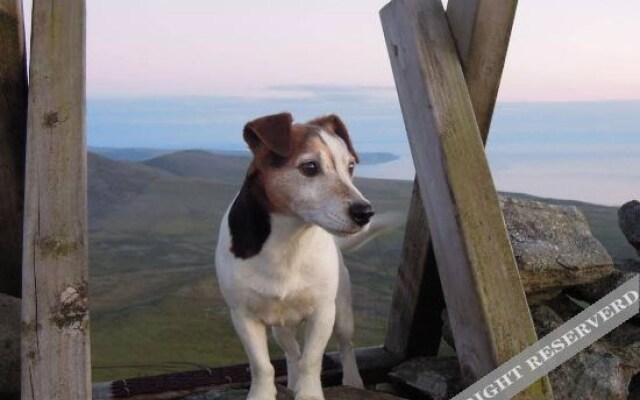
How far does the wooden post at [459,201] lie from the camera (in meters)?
4.32

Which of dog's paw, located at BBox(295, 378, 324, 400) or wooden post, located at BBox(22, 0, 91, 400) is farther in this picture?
dog's paw, located at BBox(295, 378, 324, 400)

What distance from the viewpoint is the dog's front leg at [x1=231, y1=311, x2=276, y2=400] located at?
15.0 ft

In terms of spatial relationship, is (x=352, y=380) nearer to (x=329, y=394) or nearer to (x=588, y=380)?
(x=329, y=394)

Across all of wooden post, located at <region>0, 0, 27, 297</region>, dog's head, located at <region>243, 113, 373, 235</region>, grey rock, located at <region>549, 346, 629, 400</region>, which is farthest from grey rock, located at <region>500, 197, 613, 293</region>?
wooden post, located at <region>0, 0, 27, 297</region>

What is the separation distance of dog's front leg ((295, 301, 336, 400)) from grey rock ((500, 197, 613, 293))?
1.71 metres

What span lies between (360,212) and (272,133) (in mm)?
643

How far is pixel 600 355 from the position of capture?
5637mm

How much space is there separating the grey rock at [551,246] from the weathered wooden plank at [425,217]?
2.21 ft

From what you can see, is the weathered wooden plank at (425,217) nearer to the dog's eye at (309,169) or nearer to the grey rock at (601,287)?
the grey rock at (601,287)

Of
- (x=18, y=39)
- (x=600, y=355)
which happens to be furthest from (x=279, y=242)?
(x=600, y=355)

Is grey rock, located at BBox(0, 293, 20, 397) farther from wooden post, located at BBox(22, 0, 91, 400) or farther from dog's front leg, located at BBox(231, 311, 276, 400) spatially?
dog's front leg, located at BBox(231, 311, 276, 400)

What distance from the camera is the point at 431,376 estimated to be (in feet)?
19.6

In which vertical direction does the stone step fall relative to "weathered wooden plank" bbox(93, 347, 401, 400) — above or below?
above

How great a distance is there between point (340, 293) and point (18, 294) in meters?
2.15
